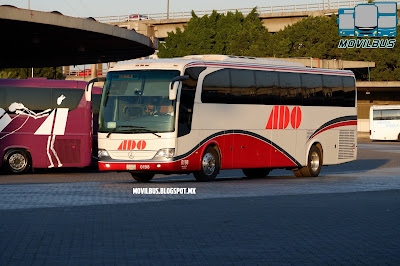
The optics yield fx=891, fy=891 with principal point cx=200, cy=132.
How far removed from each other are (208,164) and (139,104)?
2465 mm

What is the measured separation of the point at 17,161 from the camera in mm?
27719

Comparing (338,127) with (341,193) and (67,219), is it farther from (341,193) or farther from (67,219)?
(67,219)

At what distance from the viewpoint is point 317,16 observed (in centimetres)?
10075

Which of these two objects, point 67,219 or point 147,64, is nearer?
point 67,219

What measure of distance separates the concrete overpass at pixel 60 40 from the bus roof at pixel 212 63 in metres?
10.4

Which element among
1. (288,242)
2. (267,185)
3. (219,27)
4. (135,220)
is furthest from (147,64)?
(219,27)

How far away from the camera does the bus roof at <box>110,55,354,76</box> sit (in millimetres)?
22219

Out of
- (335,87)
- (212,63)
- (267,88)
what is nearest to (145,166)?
(212,63)

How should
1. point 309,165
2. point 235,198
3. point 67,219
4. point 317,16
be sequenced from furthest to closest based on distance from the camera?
point 317,16
point 309,165
point 235,198
point 67,219

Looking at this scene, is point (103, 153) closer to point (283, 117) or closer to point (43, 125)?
point (283, 117)

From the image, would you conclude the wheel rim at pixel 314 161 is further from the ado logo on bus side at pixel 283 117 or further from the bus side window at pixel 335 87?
the bus side window at pixel 335 87

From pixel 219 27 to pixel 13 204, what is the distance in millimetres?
99065

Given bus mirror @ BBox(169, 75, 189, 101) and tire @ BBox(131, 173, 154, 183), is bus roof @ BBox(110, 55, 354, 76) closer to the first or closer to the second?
bus mirror @ BBox(169, 75, 189, 101)

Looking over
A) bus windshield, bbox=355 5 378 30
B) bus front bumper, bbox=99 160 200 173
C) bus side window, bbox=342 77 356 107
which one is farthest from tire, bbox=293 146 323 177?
bus windshield, bbox=355 5 378 30
